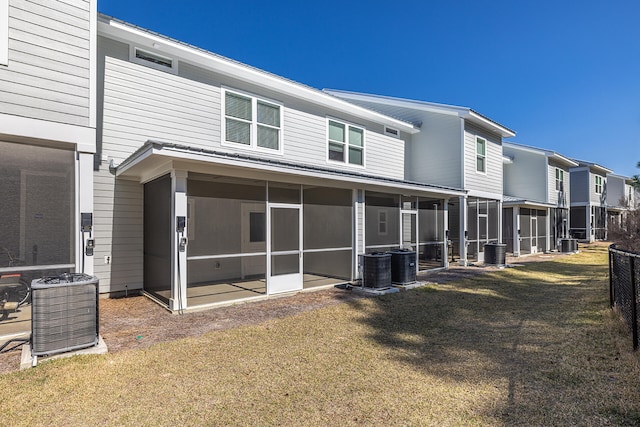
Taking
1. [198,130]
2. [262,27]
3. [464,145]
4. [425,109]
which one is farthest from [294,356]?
[262,27]

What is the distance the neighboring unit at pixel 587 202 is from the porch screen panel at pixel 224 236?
2754 cm

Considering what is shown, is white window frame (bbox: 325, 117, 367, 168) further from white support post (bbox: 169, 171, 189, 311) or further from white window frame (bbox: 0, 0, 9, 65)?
white window frame (bbox: 0, 0, 9, 65)

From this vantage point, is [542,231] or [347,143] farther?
[542,231]

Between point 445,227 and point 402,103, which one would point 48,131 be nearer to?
point 445,227

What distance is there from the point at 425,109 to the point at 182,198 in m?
11.4

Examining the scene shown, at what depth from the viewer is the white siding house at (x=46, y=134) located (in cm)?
488

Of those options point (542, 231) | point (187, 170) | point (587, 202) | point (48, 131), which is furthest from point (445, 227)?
point (587, 202)

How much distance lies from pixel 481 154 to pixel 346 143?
6.50 meters

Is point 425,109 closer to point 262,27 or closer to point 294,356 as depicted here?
point 262,27

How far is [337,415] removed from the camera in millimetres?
2969

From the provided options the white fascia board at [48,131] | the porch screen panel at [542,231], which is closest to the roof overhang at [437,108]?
the porch screen panel at [542,231]

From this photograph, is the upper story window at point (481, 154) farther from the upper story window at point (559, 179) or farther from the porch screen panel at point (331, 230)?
the upper story window at point (559, 179)

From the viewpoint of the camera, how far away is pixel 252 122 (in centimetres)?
961

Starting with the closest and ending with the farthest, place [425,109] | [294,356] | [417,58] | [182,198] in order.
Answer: [294,356]
[182,198]
[425,109]
[417,58]
